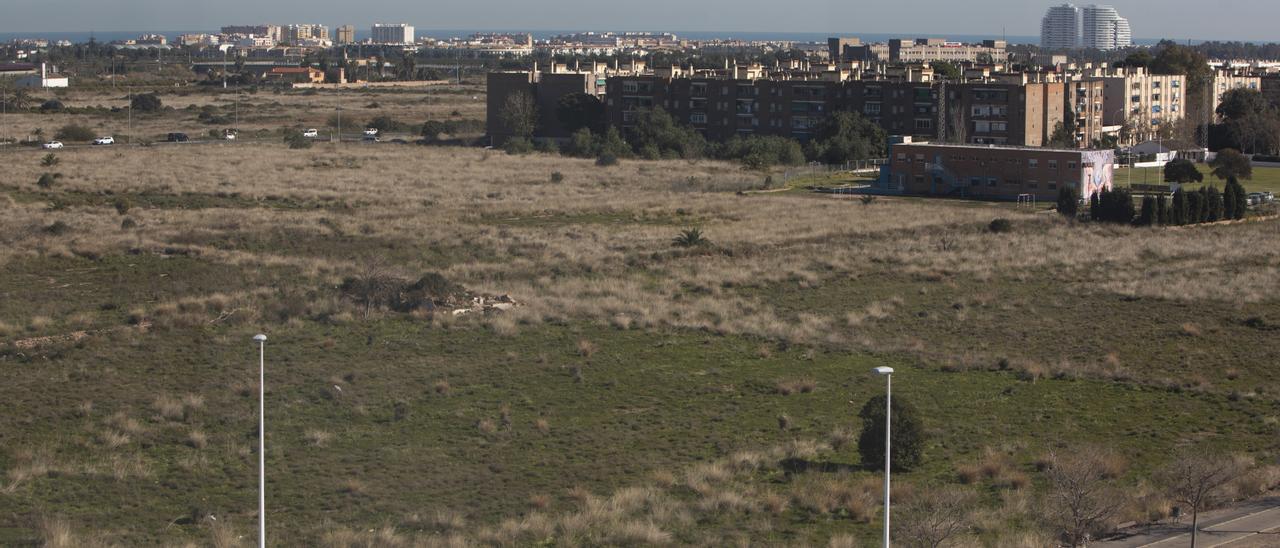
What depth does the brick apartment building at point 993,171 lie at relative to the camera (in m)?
56.9

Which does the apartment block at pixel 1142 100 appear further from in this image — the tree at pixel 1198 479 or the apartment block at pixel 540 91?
the tree at pixel 1198 479

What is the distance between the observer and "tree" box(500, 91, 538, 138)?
282ft

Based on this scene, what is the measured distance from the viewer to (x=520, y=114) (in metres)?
86.3

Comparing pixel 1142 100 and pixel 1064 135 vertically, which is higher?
pixel 1142 100

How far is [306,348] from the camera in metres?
26.9

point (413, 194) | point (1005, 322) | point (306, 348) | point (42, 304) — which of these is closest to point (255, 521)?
point (306, 348)

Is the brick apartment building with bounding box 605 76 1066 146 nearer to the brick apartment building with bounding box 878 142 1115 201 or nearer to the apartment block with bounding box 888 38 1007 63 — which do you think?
the brick apartment building with bounding box 878 142 1115 201

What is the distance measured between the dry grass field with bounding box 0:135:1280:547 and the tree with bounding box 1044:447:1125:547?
36 centimetres

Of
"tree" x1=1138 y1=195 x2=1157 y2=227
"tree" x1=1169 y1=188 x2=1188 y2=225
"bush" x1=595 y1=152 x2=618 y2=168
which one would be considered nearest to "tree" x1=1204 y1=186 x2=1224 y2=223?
"tree" x1=1169 y1=188 x2=1188 y2=225

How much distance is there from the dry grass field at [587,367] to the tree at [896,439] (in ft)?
1.05

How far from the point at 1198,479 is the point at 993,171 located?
141 ft

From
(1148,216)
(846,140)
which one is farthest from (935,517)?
(846,140)

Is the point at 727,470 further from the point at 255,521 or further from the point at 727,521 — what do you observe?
the point at 255,521

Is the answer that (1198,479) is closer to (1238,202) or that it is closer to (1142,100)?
(1238,202)
